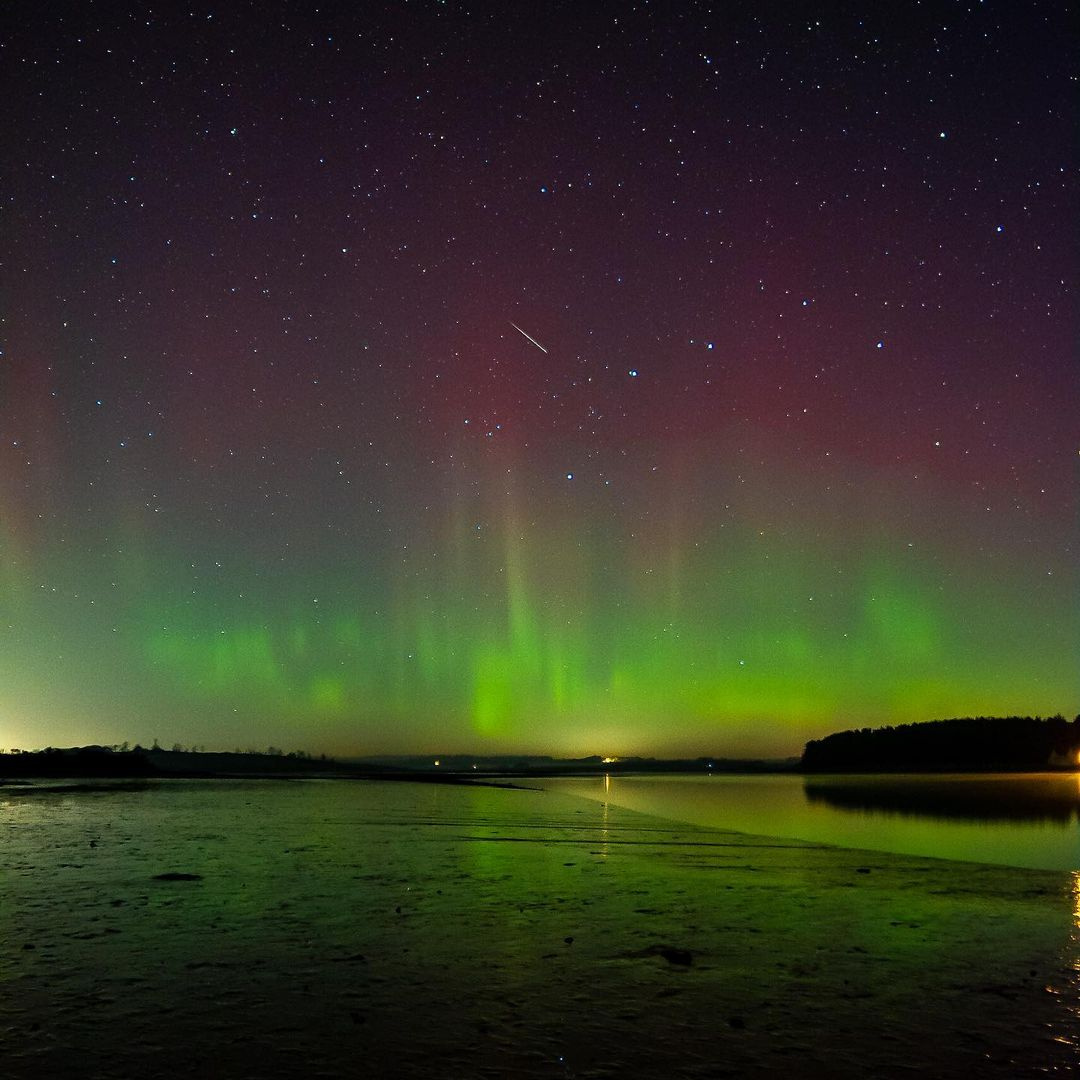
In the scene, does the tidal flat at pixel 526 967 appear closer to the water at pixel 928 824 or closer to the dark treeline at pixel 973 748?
the water at pixel 928 824

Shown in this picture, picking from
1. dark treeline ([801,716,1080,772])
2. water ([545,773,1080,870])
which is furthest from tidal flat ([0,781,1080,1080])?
dark treeline ([801,716,1080,772])

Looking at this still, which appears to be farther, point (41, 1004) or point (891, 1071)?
point (41, 1004)

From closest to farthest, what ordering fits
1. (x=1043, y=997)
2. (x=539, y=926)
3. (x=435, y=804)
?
(x=1043, y=997) < (x=539, y=926) < (x=435, y=804)

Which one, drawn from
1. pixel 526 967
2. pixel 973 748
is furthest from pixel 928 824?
pixel 973 748

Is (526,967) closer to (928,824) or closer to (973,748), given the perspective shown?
(928,824)

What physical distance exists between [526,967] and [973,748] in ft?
570

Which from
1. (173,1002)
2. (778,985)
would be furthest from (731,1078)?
(173,1002)

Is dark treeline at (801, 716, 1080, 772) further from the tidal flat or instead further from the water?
the tidal flat

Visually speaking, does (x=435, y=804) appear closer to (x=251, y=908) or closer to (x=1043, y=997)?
(x=251, y=908)

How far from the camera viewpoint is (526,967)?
28.7ft

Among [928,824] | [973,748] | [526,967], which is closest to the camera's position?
[526,967]

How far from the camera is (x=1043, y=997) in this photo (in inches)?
311

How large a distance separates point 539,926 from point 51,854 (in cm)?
1239

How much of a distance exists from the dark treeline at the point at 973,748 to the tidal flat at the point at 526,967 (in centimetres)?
15150
